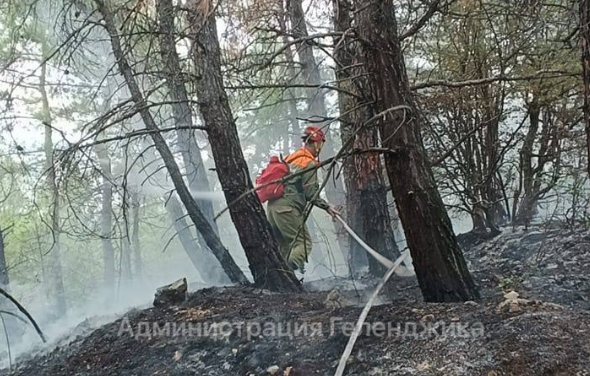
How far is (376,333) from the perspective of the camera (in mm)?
2787

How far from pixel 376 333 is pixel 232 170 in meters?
2.05

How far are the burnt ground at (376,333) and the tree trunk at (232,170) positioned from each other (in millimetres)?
252

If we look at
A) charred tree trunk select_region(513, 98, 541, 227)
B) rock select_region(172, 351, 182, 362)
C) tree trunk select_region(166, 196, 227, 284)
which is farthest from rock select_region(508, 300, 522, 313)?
tree trunk select_region(166, 196, 227, 284)

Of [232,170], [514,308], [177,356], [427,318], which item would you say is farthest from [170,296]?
[514,308]

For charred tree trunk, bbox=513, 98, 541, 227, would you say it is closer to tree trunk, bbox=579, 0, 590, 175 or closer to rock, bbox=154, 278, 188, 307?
tree trunk, bbox=579, 0, 590, 175

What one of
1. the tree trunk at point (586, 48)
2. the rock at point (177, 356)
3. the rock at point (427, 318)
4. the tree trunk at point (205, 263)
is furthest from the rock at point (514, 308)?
the tree trunk at point (205, 263)

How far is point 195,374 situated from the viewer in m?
2.85

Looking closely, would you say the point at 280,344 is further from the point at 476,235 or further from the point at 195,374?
the point at 476,235

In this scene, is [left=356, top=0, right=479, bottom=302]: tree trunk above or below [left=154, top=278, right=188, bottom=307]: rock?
above

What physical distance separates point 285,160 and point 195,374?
99.1 inches

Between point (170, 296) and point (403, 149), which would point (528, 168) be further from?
point (170, 296)

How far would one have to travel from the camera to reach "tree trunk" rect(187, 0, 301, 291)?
169 inches

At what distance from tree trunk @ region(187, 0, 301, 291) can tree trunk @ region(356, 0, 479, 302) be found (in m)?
1.56

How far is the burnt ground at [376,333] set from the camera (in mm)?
2400
